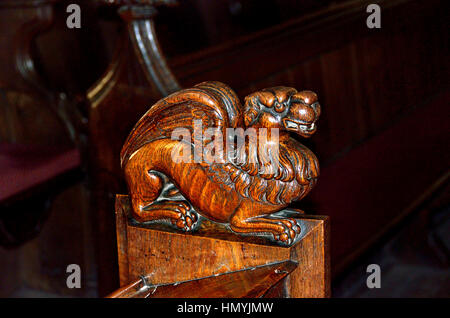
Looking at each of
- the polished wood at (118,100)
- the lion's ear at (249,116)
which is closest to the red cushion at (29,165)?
the polished wood at (118,100)

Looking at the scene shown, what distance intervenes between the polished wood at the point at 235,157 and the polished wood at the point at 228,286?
0.04 m

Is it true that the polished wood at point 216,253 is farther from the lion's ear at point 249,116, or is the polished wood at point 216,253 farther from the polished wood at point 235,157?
the lion's ear at point 249,116

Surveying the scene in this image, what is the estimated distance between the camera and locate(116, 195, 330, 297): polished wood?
761mm

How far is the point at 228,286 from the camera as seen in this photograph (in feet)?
2.49

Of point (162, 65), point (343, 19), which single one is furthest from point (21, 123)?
point (343, 19)

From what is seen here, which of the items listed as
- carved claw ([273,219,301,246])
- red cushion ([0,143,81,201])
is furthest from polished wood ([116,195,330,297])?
red cushion ([0,143,81,201])

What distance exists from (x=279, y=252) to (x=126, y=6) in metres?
1.06

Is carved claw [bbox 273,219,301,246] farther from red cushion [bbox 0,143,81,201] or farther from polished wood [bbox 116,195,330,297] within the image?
red cushion [bbox 0,143,81,201]

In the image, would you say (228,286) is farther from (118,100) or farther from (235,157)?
(118,100)

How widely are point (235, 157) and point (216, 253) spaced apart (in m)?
0.12

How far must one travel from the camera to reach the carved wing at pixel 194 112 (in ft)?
2.47

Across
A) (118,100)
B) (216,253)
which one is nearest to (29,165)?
(118,100)

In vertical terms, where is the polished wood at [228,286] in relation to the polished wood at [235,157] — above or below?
below
